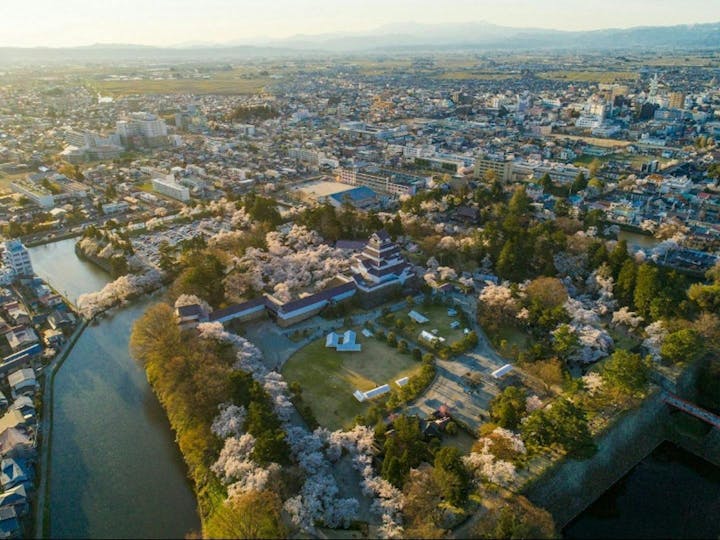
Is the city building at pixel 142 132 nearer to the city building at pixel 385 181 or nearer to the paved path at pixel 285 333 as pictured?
the city building at pixel 385 181

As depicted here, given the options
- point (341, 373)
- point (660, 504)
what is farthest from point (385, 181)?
point (660, 504)

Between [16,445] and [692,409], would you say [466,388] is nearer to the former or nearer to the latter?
[692,409]

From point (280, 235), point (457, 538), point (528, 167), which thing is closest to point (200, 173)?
point (280, 235)

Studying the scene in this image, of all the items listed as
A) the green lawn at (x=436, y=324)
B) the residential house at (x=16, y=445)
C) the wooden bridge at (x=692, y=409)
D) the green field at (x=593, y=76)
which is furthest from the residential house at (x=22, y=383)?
the green field at (x=593, y=76)

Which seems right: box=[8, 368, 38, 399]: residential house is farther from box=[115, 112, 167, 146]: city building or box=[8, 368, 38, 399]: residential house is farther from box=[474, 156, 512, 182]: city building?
box=[115, 112, 167, 146]: city building

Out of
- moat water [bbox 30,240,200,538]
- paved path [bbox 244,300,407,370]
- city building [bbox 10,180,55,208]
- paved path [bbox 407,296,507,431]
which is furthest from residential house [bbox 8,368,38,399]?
city building [bbox 10,180,55,208]
